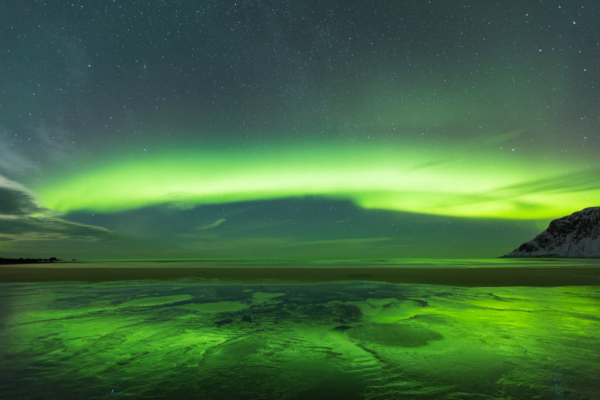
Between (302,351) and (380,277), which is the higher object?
(302,351)

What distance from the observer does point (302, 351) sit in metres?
6.14

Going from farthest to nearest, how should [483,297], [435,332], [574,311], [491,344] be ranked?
[483,297], [574,311], [435,332], [491,344]

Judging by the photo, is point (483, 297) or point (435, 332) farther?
point (483, 297)

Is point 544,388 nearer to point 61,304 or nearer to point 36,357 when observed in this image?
point 36,357

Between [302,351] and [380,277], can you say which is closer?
[302,351]

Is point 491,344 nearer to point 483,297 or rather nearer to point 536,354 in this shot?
point 536,354

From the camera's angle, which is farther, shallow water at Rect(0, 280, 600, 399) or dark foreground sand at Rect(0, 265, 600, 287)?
dark foreground sand at Rect(0, 265, 600, 287)

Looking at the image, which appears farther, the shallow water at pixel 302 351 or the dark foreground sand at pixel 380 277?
the dark foreground sand at pixel 380 277

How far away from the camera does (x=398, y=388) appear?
14.5 feet

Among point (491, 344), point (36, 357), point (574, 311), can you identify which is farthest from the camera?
point (574, 311)

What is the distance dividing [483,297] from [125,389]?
1373 cm

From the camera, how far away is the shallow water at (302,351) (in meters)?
4.43

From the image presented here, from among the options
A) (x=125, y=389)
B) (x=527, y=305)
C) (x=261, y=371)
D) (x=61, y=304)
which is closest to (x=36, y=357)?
(x=125, y=389)

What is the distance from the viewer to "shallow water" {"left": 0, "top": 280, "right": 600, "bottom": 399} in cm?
443
